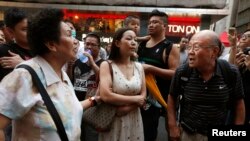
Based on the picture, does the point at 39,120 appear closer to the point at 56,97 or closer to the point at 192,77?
the point at 56,97

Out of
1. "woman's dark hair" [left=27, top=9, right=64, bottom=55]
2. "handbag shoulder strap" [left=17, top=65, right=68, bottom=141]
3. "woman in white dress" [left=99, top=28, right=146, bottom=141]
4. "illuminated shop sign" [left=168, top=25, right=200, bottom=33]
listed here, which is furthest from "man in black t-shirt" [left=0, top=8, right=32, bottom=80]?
"illuminated shop sign" [left=168, top=25, right=200, bottom=33]

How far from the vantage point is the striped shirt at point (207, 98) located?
9.02 feet

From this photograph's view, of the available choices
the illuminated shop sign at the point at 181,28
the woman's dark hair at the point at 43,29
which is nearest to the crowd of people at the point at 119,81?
the woman's dark hair at the point at 43,29

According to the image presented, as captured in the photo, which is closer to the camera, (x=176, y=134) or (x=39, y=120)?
(x=39, y=120)

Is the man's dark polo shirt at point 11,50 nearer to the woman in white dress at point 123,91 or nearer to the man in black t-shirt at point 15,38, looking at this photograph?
the man in black t-shirt at point 15,38

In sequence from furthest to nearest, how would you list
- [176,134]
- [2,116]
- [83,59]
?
[83,59] → [176,134] → [2,116]

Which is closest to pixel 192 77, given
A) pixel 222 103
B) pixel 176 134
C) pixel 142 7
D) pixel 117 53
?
pixel 222 103

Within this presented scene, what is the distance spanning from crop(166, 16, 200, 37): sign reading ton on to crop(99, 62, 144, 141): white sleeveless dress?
36.7 feet

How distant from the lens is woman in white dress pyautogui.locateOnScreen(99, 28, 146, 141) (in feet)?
9.87

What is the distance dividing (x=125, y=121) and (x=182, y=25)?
11.8 meters

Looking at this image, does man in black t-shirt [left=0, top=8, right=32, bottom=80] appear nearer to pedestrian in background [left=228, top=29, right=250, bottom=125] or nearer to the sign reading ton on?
pedestrian in background [left=228, top=29, right=250, bottom=125]

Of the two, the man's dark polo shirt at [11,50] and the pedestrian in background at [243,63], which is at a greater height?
the man's dark polo shirt at [11,50]

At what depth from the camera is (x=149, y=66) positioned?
3.55 metres

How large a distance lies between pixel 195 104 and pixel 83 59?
162 cm
